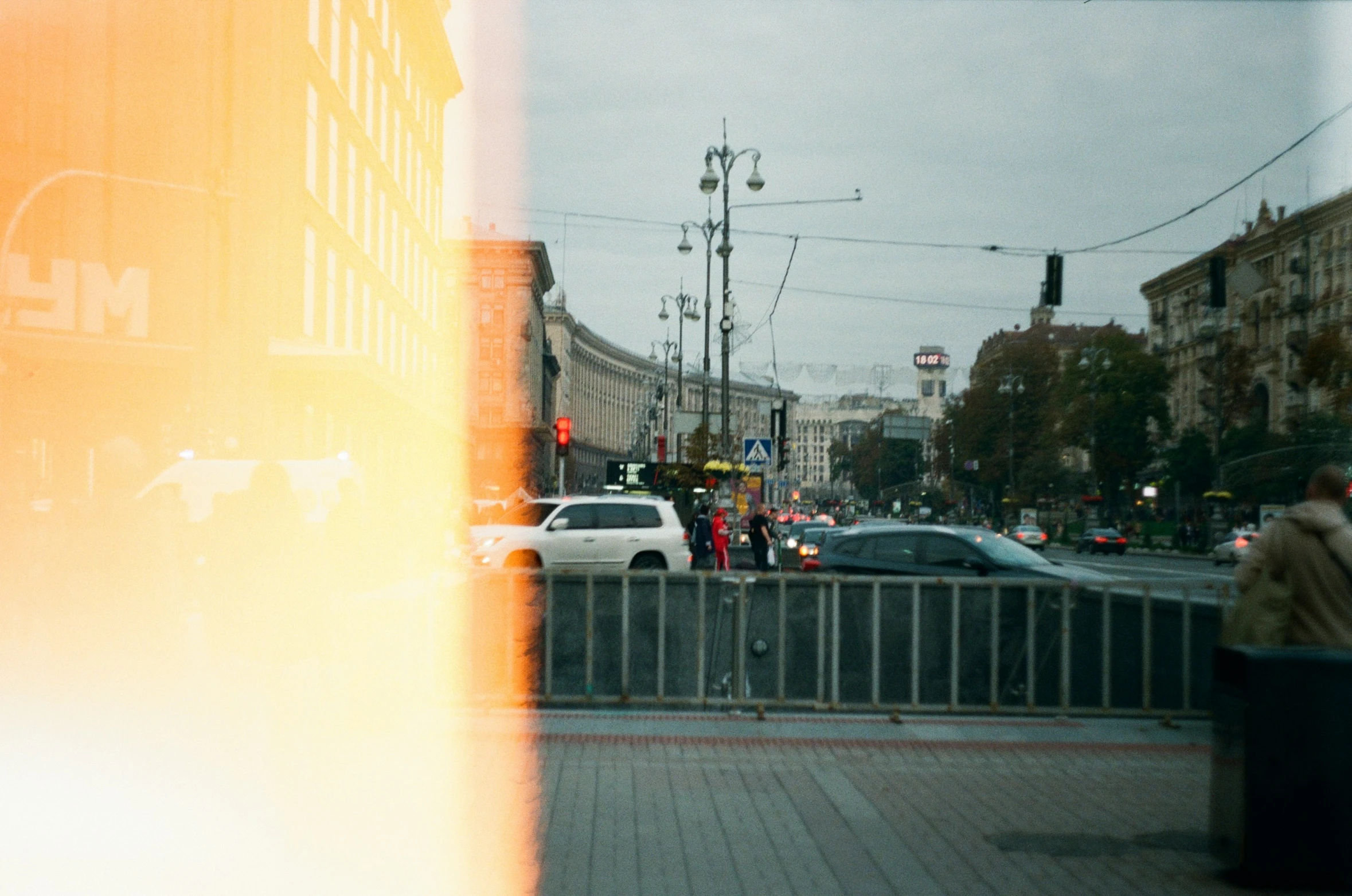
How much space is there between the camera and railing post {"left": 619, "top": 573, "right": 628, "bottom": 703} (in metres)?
11.0

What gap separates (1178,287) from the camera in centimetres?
9406

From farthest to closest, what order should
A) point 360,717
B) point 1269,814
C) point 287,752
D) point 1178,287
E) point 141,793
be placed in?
point 1178,287
point 360,717
point 287,752
point 141,793
point 1269,814

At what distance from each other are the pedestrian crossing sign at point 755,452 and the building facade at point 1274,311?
20.0 m

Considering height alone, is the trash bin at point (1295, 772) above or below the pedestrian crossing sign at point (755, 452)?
below

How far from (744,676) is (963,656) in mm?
1686

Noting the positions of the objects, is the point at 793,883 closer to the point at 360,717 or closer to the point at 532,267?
the point at 360,717

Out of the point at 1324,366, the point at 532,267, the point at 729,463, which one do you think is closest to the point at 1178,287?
the point at 532,267

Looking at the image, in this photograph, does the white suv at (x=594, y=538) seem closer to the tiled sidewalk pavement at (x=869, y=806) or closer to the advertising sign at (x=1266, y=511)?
the tiled sidewalk pavement at (x=869, y=806)

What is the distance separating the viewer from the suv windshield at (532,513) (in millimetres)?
27422

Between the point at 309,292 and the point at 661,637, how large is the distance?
3083 centimetres

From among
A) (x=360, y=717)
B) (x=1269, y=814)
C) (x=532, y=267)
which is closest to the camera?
(x=1269, y=814)

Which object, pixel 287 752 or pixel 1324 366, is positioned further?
pixel 1324 366

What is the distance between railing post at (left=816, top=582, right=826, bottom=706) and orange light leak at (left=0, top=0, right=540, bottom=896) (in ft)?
7.24

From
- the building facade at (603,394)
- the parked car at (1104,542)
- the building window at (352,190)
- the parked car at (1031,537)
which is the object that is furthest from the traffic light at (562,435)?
the building facade at (603,394)
